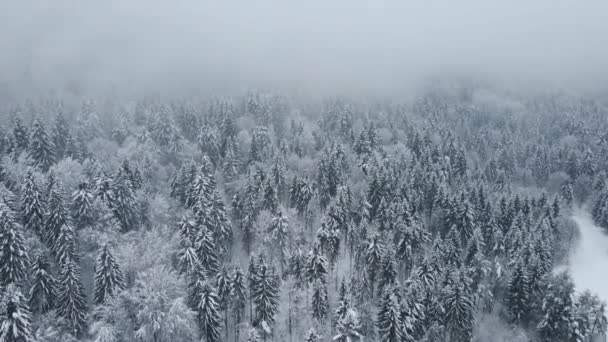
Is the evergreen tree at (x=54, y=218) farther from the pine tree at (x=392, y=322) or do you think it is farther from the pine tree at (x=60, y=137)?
the pine tree at (x=392, y=322)

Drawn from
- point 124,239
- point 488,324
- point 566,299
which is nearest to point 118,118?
point 124,239

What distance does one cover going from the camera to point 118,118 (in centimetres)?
11612

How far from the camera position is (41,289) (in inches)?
1881

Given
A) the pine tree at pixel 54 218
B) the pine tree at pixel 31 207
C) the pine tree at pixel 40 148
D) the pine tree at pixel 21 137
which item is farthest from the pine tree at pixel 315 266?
the pine tree at pixel 21 137

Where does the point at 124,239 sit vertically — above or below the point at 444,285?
above

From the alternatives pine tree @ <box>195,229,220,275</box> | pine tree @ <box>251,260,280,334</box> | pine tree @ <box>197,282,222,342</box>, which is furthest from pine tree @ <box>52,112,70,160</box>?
pine tree @ <box>251,260,280,334</box>

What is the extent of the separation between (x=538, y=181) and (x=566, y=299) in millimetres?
79294

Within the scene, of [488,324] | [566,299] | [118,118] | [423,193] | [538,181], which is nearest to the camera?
[566,299]

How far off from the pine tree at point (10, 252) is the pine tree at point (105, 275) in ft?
28.7

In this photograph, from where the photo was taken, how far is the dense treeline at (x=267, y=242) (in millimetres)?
48781

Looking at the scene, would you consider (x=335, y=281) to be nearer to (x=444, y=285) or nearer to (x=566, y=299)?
(x=444, y=285)

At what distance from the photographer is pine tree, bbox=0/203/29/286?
1838 inches

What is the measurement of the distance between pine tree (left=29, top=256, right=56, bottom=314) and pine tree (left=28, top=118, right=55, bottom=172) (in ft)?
130

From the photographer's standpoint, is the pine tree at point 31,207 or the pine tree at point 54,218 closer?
the pine tree at point 54,218
